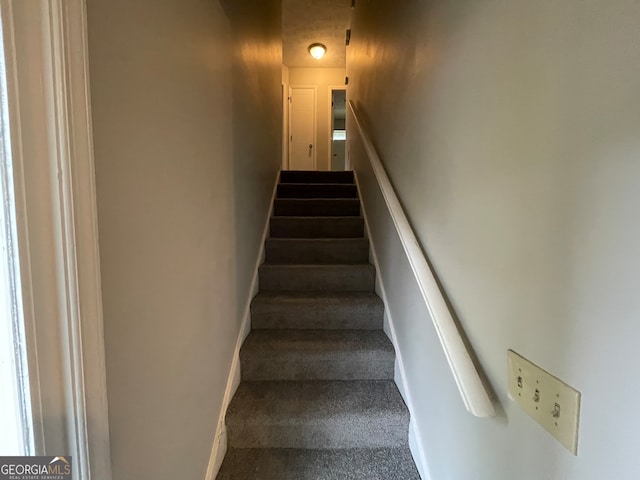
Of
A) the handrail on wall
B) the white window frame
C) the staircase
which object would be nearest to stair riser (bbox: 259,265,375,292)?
the staircase

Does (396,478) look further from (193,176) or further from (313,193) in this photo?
(313,193)

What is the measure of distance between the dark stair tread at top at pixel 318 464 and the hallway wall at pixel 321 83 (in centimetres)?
547

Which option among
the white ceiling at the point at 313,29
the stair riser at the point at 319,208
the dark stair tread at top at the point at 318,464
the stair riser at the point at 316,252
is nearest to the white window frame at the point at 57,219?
the dark stair tread at top at the point at 318,464

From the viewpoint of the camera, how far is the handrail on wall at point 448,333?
0.82m

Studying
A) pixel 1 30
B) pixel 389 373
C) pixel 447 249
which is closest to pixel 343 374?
pixel 389 373

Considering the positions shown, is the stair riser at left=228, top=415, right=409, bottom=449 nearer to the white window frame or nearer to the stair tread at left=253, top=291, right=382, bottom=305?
the stair tread at left=253, top=291, right=382, bottom=305

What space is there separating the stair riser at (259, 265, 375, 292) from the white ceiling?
349cm

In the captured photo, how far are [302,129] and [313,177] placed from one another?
9.86 ft

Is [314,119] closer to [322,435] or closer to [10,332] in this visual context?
[322,435]

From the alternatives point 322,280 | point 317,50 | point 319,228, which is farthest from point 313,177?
point 317,50

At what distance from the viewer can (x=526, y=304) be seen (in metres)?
0.71

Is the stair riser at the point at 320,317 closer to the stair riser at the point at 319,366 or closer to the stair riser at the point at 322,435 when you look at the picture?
the stair riser at the point at 319,366

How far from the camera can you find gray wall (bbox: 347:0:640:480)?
496mm

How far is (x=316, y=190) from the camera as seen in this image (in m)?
3.24
